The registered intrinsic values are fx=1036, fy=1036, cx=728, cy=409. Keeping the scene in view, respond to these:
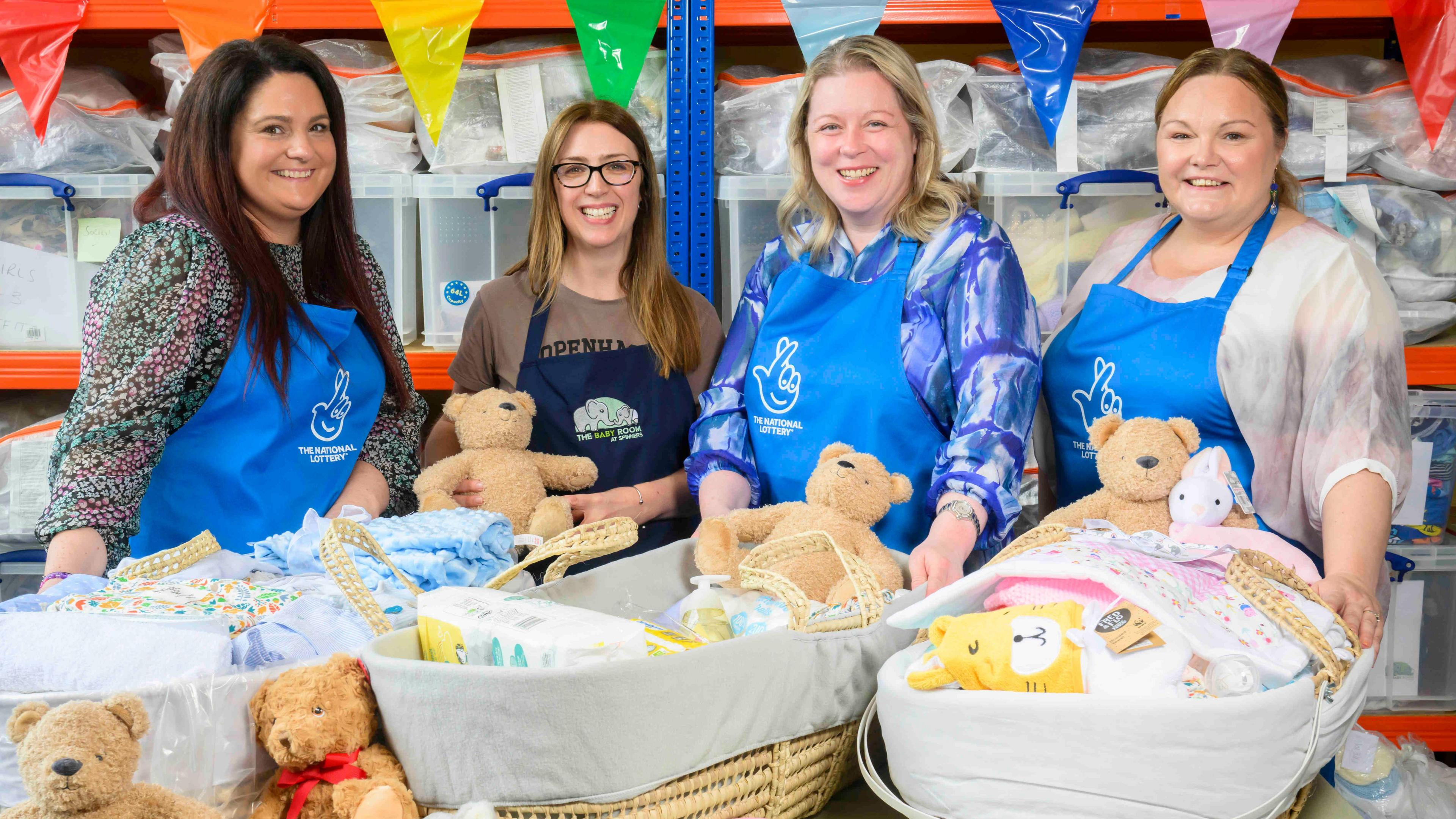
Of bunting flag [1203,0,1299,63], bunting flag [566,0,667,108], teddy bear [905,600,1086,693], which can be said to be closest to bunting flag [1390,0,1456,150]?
bunting flag [1203,0,1299,63]

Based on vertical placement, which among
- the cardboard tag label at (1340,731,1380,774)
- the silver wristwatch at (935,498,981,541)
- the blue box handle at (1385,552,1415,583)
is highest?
the silver wristwatch at (935,498,981,541)

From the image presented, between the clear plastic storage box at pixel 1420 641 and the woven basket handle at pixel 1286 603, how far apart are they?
145 centimetres

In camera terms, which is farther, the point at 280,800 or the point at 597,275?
the point at 597,275

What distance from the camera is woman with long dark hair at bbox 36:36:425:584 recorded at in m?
1.19

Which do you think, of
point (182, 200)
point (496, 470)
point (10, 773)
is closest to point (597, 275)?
point (496, 470)

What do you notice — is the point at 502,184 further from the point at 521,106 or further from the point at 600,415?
the point at 600,415

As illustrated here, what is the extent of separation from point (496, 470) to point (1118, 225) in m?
1.26

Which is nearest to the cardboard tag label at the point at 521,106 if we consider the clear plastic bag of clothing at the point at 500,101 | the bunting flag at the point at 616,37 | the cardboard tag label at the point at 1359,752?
the clear plastic bag of clothing at the point at 500,101

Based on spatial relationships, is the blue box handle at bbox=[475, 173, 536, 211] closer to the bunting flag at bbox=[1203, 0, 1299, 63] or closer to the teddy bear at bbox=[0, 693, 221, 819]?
the bunting flag at bbox=[1203, 0, 1299, 63]

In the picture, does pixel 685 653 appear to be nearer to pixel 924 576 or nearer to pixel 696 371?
pixel 924 576

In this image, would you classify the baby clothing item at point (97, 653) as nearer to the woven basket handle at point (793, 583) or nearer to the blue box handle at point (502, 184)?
the woven basket handle at point (793, 583)

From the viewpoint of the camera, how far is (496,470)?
1.40m

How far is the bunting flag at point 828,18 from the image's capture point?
1.83 m

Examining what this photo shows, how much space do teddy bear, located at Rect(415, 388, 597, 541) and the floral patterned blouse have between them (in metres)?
0.31
